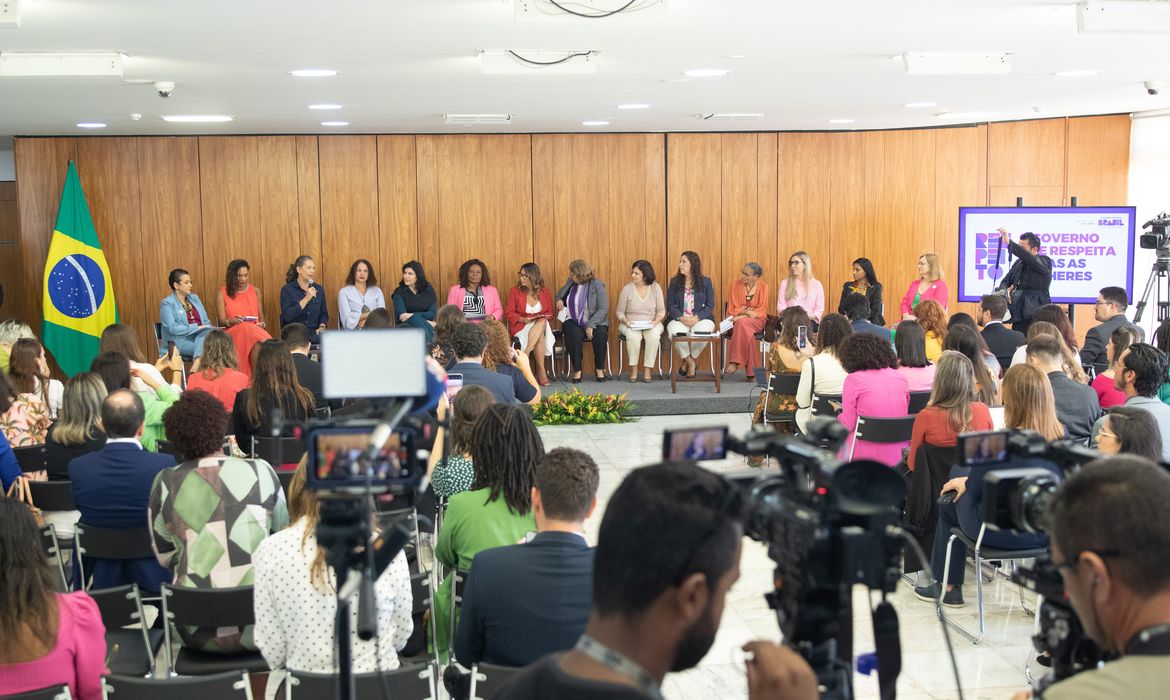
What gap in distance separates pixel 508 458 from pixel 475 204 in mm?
9148

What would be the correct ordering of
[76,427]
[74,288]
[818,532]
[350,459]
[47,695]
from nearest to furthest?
1. [818,532]
2. [350,459]
3. [47,695]
4. [76,427]
5. [74,288]

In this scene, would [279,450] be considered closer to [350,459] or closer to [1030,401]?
[1030,401]

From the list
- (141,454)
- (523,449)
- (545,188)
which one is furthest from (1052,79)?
(141,454)

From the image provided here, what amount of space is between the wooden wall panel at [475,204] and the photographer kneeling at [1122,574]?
36.6ft

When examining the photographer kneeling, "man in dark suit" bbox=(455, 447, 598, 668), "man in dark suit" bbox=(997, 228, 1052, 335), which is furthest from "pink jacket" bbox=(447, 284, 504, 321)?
the photographer kneeling

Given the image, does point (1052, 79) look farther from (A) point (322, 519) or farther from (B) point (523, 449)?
(A) point (322, 519)

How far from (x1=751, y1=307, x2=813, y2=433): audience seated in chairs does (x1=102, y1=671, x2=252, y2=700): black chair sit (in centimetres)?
553

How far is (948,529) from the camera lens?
16.9 feet

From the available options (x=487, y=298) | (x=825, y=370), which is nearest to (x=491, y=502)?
(x=825, y=370)

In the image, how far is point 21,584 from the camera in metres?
2.64

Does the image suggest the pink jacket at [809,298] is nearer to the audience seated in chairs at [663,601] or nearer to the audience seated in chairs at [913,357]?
the audience seated in chairs at [913,357]

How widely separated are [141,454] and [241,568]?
2.58 ft

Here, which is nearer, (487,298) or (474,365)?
(474,365)

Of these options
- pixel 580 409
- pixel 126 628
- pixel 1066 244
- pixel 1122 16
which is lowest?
pixel 580 409
